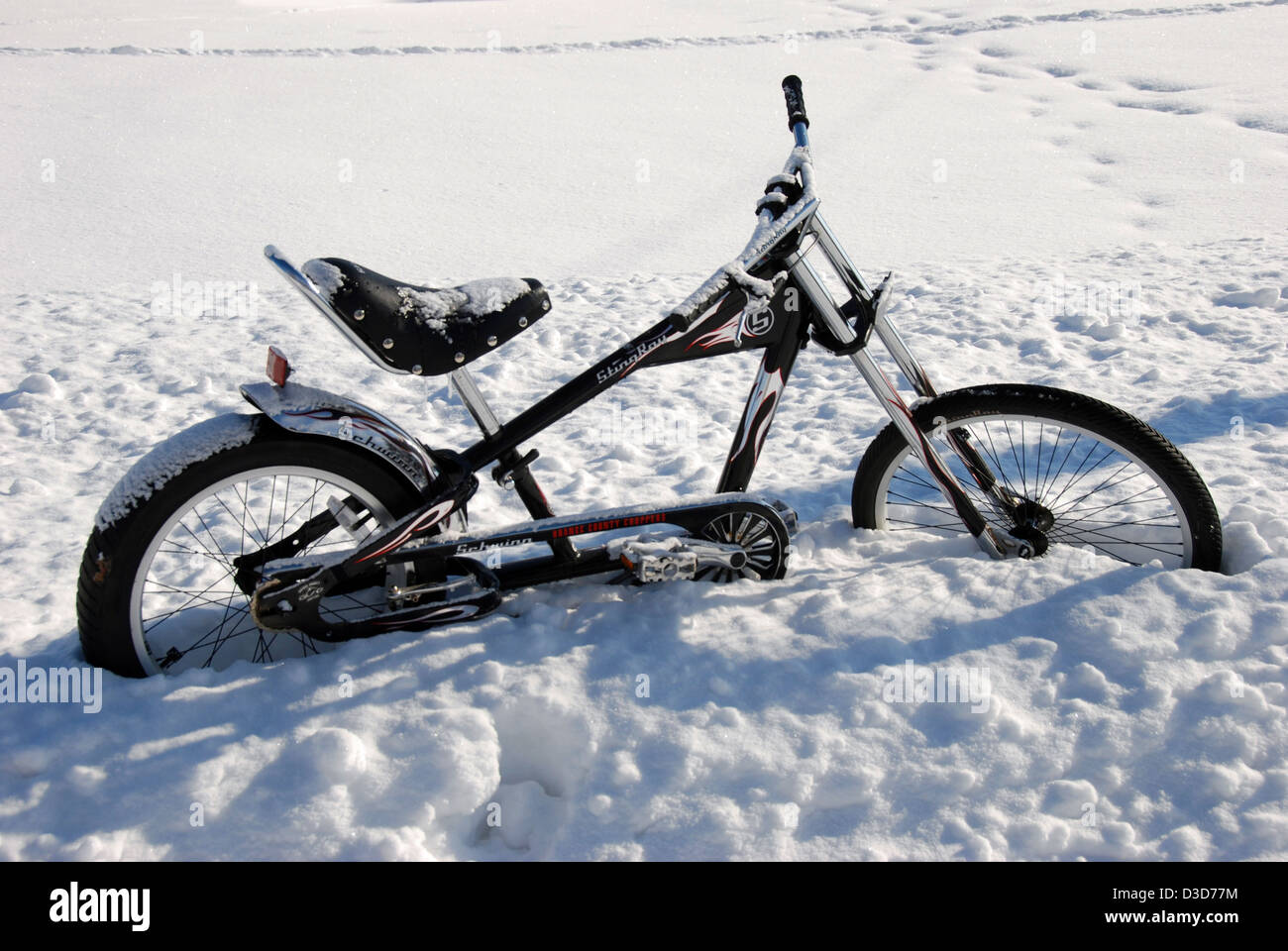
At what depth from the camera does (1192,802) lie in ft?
7.66

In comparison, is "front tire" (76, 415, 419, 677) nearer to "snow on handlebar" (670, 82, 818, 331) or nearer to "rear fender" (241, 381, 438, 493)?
"rear fender" (241, 381, 438, 493)

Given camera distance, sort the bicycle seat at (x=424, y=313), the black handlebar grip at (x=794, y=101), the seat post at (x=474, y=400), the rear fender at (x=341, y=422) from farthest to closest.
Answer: the black handlebar grip at (x=794, y=101) → the seat post at (x=474, y=400) → the rear fender at (x=341, y=422) → the bicycle seat at (x=424, y=313)

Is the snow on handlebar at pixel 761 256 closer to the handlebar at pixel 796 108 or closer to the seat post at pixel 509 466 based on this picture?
the handlebar at pixel 796 108

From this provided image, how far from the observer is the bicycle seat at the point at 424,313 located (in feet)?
8.10

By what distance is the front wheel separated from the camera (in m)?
2.96

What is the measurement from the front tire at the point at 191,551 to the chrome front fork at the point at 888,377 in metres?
1.35

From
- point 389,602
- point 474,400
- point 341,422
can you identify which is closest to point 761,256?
point 474,400

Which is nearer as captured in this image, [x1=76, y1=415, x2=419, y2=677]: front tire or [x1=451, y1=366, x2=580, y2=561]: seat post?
[x1=76, y1=415, x2=419, y2=677]: front tire

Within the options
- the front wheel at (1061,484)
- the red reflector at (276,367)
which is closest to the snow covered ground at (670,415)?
the front wheel at (1061,484)

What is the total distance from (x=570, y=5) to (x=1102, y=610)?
14.3 metres

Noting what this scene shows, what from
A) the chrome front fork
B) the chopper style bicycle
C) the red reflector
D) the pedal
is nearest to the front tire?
the chopper style bicycle

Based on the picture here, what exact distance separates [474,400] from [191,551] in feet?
4.08
